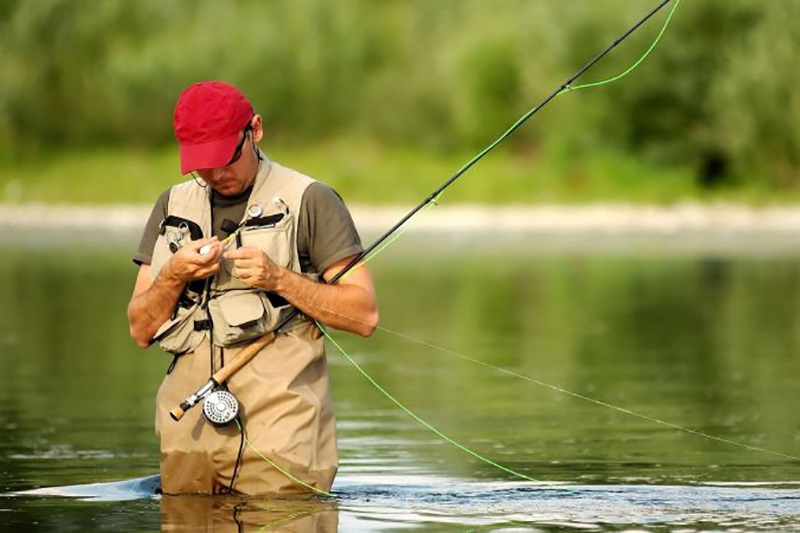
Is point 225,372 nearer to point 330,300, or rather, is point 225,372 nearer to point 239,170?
point 330,300

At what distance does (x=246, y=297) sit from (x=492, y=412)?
4474mm

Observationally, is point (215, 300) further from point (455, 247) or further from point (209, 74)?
point (209, 74)

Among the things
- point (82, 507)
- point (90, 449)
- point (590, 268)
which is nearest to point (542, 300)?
point (590, 268)

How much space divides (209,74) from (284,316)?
118 ft

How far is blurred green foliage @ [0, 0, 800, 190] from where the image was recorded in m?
36.1

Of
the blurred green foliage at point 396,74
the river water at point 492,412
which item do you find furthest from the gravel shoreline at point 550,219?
the river water at point 492,412

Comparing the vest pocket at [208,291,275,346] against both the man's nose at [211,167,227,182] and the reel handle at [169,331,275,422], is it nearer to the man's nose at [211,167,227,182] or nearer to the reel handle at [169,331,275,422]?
the reel handle at [169,331,275,422]

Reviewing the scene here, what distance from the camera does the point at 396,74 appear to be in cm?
4266

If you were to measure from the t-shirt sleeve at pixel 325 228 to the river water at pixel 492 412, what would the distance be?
824 mm

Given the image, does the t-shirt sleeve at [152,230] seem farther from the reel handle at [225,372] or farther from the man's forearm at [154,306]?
the reel handle at [225,372]

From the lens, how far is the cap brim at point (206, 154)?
6.04 meters

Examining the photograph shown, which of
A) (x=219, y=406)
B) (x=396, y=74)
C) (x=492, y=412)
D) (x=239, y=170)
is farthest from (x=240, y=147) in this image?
(x=396, y=74)

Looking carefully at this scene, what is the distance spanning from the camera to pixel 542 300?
19.5m

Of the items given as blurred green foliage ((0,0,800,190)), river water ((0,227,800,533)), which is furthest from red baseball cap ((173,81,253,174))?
blurred green foliage ((0,0,800,190))
